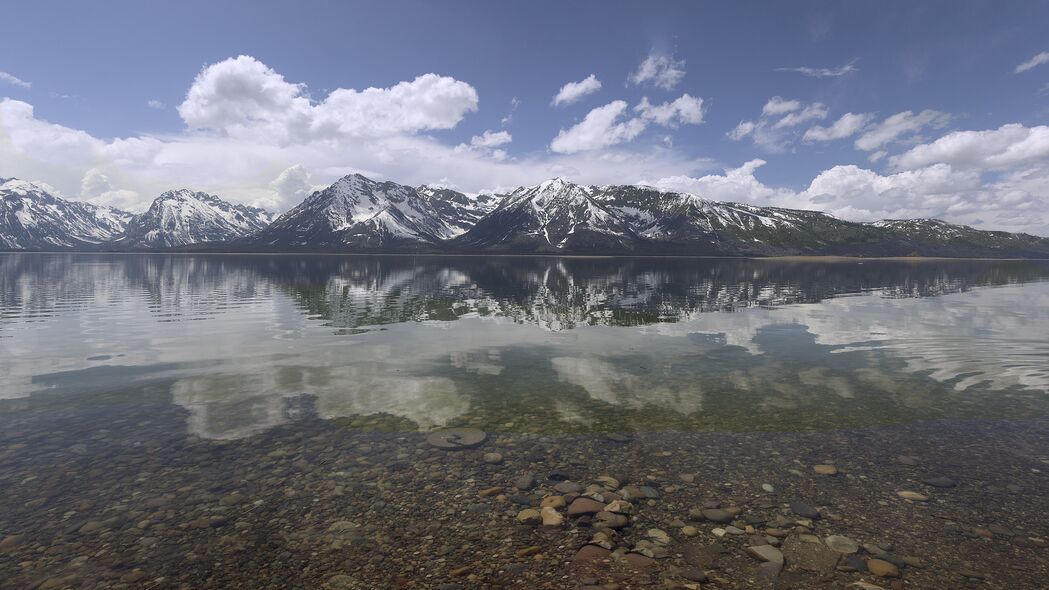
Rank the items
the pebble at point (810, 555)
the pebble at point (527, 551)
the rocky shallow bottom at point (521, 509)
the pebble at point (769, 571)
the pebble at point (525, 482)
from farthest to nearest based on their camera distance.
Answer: the pebble at point (525, 482) < the pebble at point (527, 551) < the pebble at point (810, 555) < the rocky shallow bottom at point (521, 509) < the pebble at point (769, 571)

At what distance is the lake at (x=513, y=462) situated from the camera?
12164mm

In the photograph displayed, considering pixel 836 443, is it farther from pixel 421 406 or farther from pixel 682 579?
pixel 421 406

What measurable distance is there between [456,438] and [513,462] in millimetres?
3293

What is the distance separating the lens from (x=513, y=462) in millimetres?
17859

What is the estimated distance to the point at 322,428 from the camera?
68.9 ft

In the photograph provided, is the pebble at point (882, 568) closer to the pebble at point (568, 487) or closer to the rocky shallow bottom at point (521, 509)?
the rocky shallow bottom at point (521, 509)

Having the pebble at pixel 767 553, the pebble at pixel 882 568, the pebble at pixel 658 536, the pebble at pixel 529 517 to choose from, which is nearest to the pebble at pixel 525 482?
the pebble at pixel 529 517

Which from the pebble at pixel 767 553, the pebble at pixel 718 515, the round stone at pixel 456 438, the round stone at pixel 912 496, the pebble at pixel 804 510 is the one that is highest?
the round stone at pixel 912 496

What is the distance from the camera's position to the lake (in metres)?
12.2

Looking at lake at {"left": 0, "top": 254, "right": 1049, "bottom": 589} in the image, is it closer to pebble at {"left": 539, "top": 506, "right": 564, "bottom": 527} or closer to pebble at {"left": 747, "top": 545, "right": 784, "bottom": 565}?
pebble at {"left": 539, "top": 506, "right": 564, "bottom": 527}

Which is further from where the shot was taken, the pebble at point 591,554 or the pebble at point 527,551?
the pebble at point 527,551

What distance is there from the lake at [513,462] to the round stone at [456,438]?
27 centimetres

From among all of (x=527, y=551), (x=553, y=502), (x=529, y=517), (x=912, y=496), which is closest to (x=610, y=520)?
(x=553, y=502)

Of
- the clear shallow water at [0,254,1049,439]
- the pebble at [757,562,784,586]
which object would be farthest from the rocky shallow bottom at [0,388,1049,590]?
the clear shallow water at [0,254,1049,439]
